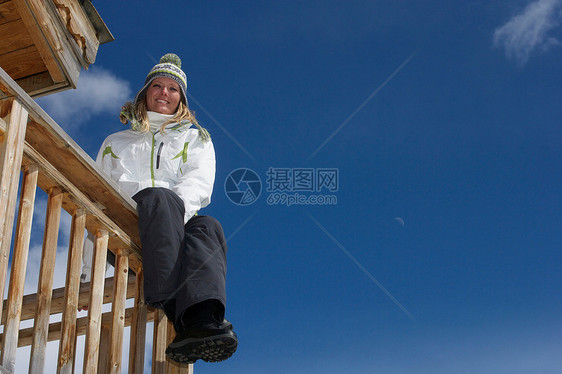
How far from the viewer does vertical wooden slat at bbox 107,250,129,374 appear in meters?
3.50

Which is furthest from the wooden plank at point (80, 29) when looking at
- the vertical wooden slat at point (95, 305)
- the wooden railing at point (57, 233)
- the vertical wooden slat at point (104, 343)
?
the vertical wooden slat at point (95, 305)

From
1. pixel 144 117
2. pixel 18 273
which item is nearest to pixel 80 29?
pixel 144 117

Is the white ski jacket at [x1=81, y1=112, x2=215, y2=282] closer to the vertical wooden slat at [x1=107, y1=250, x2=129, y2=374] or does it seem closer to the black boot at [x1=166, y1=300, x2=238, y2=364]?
the vertical wooden slat at [x1=107, y1=250, x2=129, y2=374]

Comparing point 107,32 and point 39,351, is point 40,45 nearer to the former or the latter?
point 107,32

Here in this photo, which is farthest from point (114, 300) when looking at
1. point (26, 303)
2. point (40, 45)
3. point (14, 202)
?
point (40, 45)

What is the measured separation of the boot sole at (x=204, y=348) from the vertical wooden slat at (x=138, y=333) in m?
0.32

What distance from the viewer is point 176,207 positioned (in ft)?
12.2

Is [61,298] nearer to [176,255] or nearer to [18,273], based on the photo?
[176,255]

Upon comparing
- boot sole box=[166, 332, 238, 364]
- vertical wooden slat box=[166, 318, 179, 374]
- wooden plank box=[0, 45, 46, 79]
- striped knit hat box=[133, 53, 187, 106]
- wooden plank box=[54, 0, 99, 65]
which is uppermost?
wooden plank box=[54, 0, 99, 65]

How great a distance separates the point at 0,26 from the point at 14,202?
2.47 meters

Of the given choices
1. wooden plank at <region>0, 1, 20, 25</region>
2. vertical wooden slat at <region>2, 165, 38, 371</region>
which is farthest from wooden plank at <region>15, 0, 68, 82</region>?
vertical wooden slat at <region>2, 165, 38, 371</region>

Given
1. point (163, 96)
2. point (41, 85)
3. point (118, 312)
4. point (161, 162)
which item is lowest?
point (118, 312)

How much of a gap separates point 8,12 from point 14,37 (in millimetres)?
219

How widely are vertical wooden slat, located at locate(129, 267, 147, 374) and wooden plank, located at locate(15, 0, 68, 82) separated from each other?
170cm
